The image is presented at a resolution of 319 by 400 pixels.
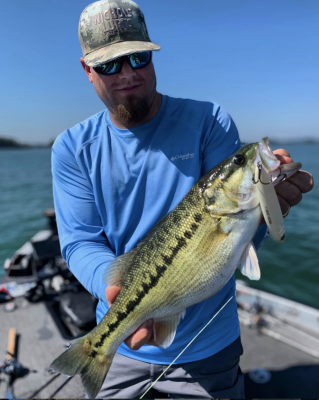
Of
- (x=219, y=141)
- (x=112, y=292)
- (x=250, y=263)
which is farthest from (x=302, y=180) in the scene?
(x=112, y=292)

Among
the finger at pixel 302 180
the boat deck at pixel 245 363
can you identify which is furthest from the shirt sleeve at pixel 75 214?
the boat deck at pixel 245 363

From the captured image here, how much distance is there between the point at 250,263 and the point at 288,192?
50 centimetres

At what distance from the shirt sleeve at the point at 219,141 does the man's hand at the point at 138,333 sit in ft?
3.80

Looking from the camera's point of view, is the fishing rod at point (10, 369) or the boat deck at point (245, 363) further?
the fishing rod at point (10, 369)

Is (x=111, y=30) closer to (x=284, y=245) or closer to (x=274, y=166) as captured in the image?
(x=274, y=166)

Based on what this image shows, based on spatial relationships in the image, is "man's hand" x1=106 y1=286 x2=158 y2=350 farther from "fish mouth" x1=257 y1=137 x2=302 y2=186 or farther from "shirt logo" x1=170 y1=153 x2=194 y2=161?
"fish mouth" x1=257 y1=137 x2=302 y2=186

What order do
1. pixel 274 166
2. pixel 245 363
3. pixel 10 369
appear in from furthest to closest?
pixel 245 363 → pixel 10 369 → pixel 274 166

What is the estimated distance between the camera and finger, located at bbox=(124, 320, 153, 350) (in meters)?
2.13

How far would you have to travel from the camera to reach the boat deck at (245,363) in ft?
13.5

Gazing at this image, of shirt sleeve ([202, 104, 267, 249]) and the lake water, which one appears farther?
the lake water

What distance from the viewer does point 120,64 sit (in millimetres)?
2393

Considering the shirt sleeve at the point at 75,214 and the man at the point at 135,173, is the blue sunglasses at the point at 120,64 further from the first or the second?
the shirt sleeve at the point at 75,214

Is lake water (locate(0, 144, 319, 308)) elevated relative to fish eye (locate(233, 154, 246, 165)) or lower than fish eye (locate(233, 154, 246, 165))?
lower

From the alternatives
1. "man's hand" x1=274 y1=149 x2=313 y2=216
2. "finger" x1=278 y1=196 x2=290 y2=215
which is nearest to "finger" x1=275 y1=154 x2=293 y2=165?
"man's hand" x1=274 y1=149 x2=313 y2=216
